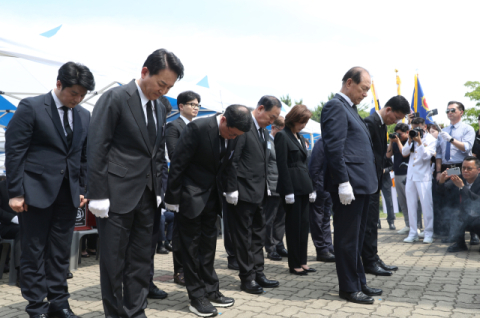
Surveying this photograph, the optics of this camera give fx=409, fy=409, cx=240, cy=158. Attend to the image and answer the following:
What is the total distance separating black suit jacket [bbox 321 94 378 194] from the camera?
3.74m

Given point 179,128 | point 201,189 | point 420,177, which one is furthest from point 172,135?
point 420,177

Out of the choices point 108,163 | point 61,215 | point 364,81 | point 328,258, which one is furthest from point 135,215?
point 328,258

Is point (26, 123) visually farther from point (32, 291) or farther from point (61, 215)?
point (32, 291)

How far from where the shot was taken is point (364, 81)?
395 centimetres

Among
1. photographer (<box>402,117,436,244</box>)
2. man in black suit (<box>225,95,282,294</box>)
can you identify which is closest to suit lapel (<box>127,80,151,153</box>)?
man in black suit (<box>225,95,282,294</box>)

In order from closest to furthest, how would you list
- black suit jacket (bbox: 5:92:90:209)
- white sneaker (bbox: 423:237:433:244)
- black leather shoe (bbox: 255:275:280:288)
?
black suit jacket (bbox: 5:92:90:209) → black leather shoe (bbox: 255:275:280:288) → white sneaker (bbox: 423:237:433:244)

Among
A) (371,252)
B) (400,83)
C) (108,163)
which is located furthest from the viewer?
(400,83)

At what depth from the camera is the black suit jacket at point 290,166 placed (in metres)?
4.83

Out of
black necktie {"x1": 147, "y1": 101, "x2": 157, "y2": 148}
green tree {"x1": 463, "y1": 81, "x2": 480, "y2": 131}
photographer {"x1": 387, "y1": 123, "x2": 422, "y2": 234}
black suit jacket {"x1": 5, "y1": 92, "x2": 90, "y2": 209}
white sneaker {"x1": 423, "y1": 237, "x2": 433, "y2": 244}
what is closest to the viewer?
black necktie {"x1": 147, "y1": 101, "x2": 157, "y2": 148}

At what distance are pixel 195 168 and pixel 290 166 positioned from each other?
69.2 inches

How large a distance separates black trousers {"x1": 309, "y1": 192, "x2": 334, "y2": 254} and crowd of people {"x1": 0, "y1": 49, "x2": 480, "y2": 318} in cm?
96

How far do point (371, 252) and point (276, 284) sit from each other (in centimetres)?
139

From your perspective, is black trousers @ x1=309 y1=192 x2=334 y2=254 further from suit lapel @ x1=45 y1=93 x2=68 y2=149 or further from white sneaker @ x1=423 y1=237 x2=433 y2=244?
suit lapel @ x1=45 y1=93 x2=68 y2=149

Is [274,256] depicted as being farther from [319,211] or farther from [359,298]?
[359,298]
